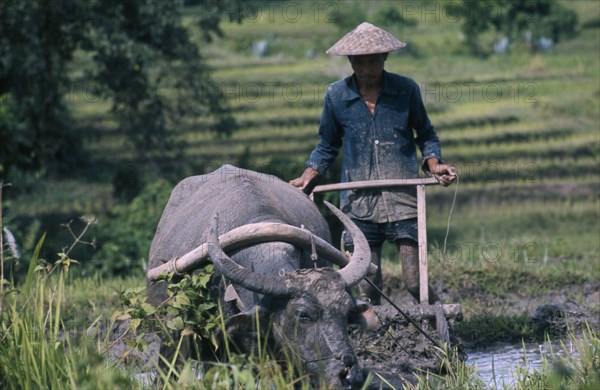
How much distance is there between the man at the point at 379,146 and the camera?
5953 millimetres

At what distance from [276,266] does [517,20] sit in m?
17.8

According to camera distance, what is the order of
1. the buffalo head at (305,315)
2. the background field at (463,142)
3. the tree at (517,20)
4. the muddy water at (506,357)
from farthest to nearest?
the tree at (517,20)
the background field at (463,142)
the muddy water at (506,357)
the buffalo head at (305,315)

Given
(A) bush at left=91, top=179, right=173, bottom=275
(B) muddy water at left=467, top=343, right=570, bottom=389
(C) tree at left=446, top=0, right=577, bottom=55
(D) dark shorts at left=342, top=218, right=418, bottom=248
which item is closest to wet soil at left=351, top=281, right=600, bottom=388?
(B) muddy water at left=467, top=343, right=570, bottom=389

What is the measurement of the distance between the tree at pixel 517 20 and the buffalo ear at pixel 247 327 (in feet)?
57.6

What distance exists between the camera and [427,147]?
238 inches

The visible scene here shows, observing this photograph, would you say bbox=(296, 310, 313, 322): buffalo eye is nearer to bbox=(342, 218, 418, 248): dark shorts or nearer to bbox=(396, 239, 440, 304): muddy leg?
bbox=(342, 218, 418, 248): dark shorts

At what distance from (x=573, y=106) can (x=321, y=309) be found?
13.1m

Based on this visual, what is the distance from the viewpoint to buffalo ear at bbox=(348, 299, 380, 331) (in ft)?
14.9

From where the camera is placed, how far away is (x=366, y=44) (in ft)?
18.8

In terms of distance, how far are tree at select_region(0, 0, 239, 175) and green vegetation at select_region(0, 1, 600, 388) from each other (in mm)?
121

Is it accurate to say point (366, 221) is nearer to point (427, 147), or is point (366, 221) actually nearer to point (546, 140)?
point (427, 147)

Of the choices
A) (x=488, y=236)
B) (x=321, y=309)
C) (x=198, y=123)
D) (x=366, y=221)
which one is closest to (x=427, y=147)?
(x=366, y=221)

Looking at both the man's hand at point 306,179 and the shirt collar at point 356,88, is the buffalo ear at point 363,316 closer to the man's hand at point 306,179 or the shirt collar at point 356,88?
the man's hand at point 306,179

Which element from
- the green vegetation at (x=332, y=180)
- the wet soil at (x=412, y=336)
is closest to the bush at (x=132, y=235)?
the green vegetation at (x=332, y=180)
